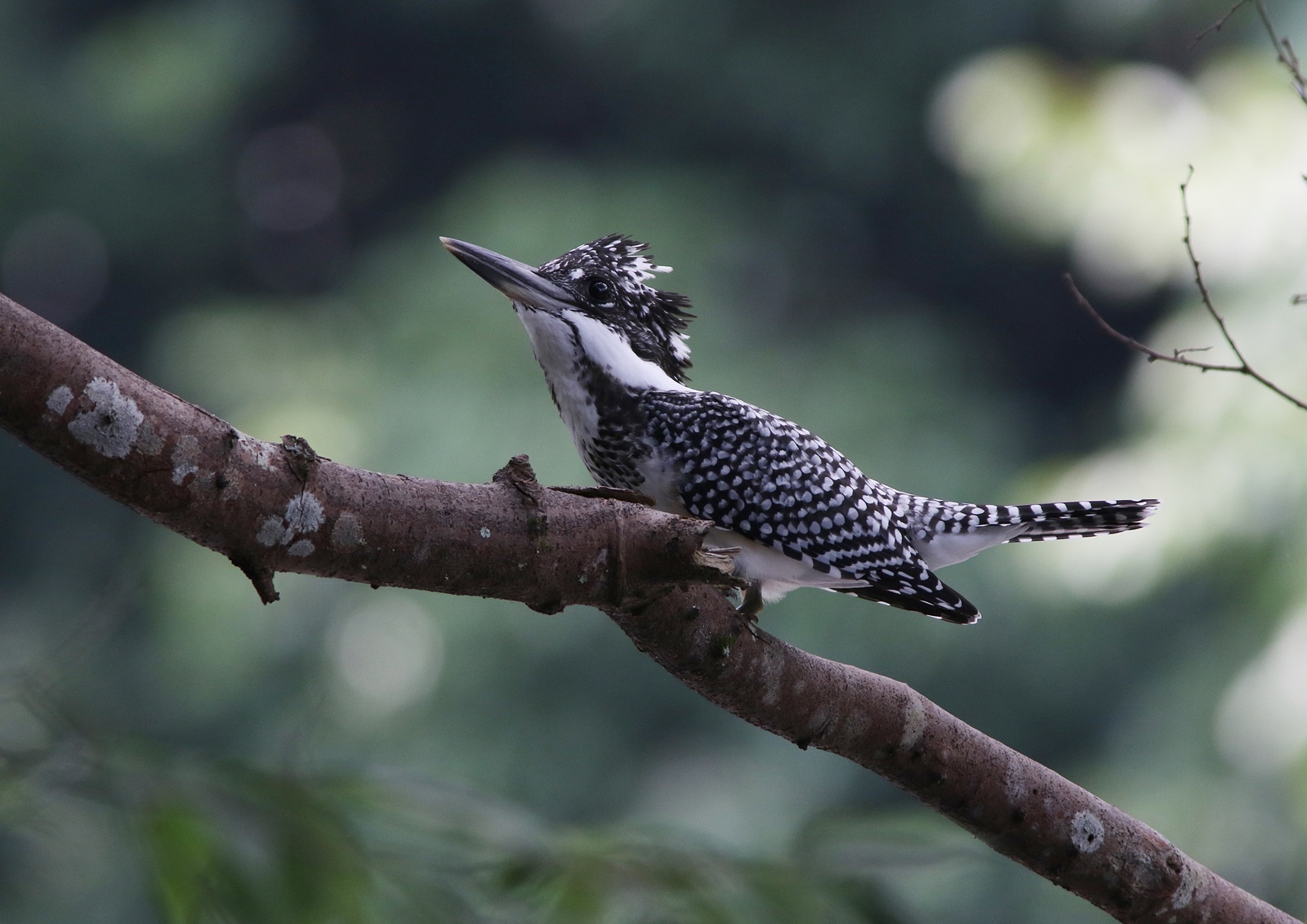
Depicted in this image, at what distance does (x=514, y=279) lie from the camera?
9.51 feet

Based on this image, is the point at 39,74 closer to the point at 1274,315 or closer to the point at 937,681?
the point at 937,681

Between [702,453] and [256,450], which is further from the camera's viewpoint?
[702,453]

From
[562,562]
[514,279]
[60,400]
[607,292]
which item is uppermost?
[607,292]

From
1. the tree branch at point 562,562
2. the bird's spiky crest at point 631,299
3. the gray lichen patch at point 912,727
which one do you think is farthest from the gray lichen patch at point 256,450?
the bird's spiky crest at point 631,299

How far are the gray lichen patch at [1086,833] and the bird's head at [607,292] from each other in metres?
1.40

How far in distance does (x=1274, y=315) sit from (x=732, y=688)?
3300mm

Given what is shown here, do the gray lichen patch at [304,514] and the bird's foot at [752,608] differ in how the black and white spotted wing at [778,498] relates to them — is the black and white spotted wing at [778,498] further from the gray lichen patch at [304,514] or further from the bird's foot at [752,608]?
the gray lichen patch at [304,514]

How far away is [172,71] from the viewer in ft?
32.2

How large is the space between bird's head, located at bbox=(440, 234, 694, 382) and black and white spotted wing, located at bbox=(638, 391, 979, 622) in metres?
0.25

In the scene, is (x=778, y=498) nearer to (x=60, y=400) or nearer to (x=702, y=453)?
(x=702, y=453)

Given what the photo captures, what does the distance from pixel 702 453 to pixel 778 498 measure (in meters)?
0.19

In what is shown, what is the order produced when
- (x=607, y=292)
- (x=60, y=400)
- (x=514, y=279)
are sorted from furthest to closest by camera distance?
(x=607, y=292), (x=514, y=279), (x=60, y=400)

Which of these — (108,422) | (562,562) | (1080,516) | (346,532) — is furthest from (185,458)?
(1080,516)

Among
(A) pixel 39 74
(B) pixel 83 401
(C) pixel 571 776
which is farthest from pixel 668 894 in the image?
(A) pixel 39 74
